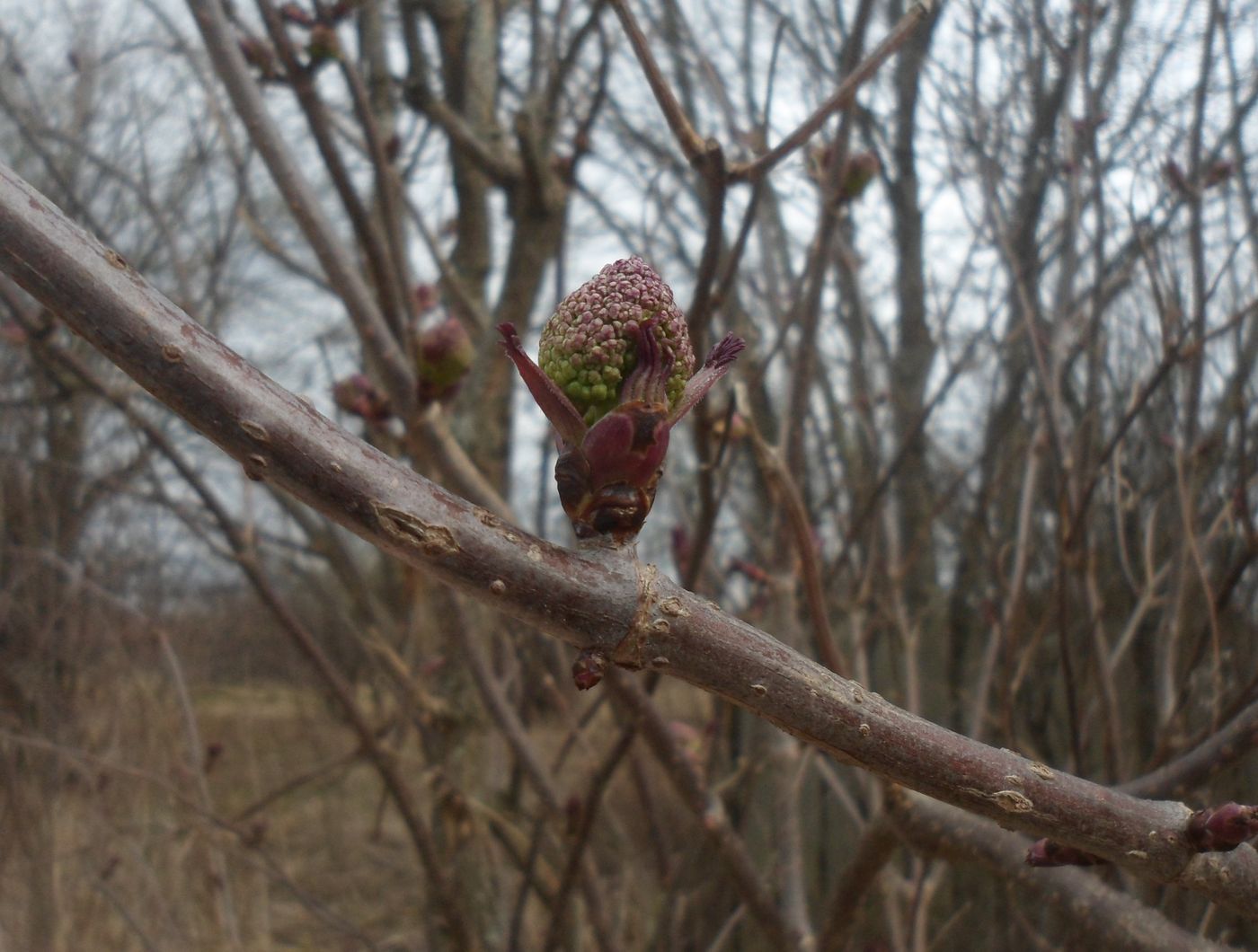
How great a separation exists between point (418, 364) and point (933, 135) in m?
2.43

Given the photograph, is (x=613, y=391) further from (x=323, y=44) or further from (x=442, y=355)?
(x=323, y=44)

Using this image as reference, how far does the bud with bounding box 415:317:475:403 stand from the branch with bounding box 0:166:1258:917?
30.1 inches

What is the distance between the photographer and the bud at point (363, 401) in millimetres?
1791

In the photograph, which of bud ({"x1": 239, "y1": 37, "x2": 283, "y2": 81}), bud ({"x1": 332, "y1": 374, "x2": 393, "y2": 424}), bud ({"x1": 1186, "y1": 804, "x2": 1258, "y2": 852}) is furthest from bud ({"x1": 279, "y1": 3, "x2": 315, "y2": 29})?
bud ({"x1": 1186, "y1": 804, "x2": 1258, "y2": 852})

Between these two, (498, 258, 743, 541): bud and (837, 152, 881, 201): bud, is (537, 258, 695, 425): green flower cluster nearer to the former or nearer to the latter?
(498, 258, 743, 541): bud

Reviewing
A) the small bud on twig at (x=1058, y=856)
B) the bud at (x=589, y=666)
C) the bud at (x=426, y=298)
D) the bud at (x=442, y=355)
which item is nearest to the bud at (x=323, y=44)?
the bud at (x=426, y=298)

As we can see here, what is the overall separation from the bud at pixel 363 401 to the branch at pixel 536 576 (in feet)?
4.07

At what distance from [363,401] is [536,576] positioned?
131 cm

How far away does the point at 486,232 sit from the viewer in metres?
3.54

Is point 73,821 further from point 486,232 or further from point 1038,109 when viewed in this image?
point 1038,109

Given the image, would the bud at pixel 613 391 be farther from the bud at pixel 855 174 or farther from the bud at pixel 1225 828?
the bud at pixel 855 174

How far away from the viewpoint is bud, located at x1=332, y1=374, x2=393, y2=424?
5.88ft

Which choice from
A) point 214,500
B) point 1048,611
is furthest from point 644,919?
point 214,500

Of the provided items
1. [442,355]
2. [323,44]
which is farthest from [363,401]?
[323,44]
